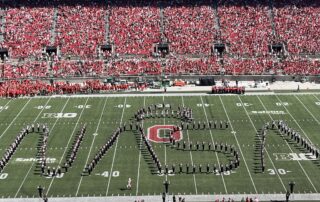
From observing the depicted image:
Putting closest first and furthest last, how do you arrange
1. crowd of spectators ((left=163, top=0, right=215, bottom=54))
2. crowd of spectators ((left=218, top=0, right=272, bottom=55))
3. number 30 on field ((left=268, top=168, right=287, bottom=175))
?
number 30 on field ((left=268, top=168, right=287, bottom=175))
crowd of spectators ((left=218, top=0, right=272, bottom=55))
crowd of spectators ((left=163, top=0, right=215, bottom=54))

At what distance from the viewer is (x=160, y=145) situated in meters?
33.0

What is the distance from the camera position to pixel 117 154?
31547 millimetres

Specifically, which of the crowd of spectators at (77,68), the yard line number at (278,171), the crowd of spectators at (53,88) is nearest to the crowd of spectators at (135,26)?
the crowd of spectators at (77,68)

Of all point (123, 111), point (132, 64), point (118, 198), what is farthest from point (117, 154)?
point (132, 64)

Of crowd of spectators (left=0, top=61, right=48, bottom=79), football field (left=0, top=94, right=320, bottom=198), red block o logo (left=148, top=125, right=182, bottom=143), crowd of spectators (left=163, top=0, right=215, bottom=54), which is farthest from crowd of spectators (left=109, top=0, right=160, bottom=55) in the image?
red block o logo (left=148, top=125, right=182, bottom=143)

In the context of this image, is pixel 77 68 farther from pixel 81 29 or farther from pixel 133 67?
pixel 81 29

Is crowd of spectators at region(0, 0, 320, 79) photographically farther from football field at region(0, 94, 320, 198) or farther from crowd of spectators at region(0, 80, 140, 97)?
football field at region(0, 94, 320, 198)

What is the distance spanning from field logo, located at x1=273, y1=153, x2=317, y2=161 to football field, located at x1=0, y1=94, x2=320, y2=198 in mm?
54

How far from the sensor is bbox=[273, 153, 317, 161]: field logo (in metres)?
30.6

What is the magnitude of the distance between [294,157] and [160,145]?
7.68 metres

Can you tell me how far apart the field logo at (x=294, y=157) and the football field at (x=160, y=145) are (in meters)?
0.05

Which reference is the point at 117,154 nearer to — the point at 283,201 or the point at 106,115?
the point at 106,115

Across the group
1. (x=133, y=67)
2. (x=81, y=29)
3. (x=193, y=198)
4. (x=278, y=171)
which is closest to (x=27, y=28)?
(x=81, y=29)

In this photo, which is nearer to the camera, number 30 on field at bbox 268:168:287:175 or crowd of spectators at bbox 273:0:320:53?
number 30 on field at bbox 268:168:287:175
